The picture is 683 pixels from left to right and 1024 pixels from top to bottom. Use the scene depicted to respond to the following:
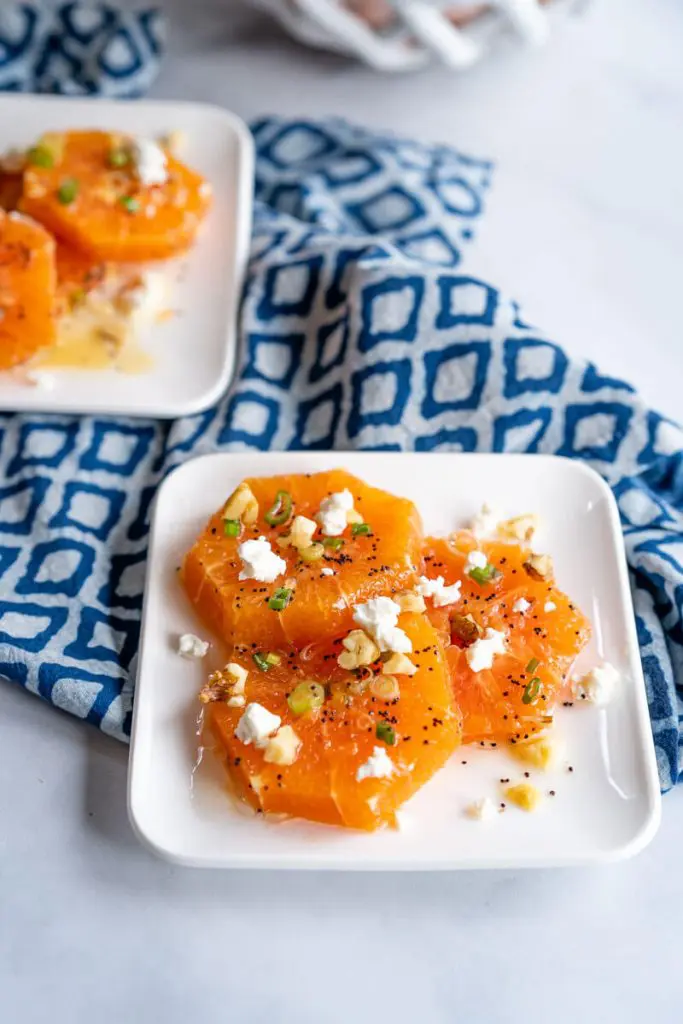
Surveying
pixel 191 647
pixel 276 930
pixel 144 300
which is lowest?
pixel 276 930

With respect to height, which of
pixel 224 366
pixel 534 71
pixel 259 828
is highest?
pixel 534 71

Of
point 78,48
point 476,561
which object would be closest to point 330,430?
point 476,561

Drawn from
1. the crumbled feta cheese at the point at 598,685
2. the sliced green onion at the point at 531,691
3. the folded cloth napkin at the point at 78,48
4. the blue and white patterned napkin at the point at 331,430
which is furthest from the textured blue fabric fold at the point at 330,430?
the folded cloth napkin at the point at 78,48

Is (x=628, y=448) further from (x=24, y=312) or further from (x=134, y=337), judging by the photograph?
(x=24, y=312)

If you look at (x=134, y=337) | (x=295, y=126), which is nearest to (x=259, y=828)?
(x=134, y=337)

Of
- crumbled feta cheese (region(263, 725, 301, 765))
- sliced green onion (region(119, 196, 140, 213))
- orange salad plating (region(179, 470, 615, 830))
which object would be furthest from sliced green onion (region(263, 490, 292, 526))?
sliced green onion (region(119, 196, 140, 213))

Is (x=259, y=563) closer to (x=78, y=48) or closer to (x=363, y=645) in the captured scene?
(x=363, y=645)

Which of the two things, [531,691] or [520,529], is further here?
[520,529]
